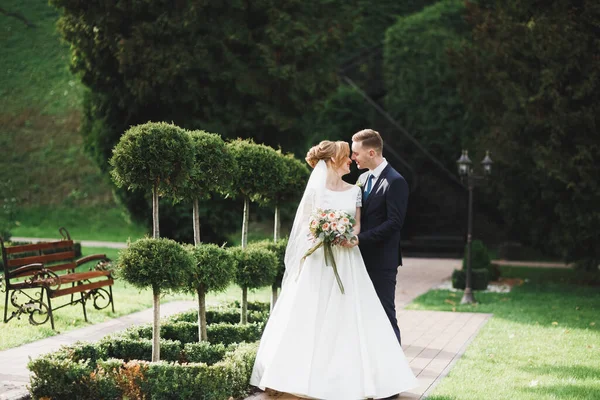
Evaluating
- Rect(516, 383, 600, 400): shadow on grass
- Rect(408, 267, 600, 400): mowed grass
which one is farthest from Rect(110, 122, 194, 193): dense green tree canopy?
Rect(516, 383, 600, 400): shadow on grass

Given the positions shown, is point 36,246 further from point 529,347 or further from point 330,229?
point 529,347

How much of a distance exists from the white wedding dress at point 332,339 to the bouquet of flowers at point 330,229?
2.9 inches

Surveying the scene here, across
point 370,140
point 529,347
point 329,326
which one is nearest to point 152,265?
point 329,326

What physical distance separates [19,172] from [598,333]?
2322 centimetres

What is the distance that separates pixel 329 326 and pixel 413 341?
349cm

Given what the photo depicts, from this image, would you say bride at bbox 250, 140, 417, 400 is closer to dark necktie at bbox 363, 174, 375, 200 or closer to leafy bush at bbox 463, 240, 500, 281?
dark necktie at bbox 363, 174, 375, 200

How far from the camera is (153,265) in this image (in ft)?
21.1

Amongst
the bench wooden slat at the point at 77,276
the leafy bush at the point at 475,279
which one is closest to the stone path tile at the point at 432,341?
the leafy bush at the point at 475,279

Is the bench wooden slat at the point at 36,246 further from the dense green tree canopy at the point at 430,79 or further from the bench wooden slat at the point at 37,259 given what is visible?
the dense green tree canopy at the point at 430,79

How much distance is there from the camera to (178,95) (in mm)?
17250

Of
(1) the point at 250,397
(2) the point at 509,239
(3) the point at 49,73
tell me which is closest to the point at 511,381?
(1) the point at 250,397

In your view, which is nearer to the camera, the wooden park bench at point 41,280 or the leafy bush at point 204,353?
the leafy bush at point 204,353

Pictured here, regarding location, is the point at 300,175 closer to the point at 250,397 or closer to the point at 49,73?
the point at 250,397

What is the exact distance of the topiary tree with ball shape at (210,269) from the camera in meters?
7.18
